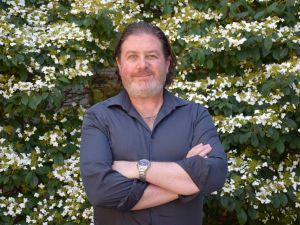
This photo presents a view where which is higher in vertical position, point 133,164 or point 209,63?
point 209,63

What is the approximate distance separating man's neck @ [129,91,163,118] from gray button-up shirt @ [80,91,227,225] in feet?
0.11

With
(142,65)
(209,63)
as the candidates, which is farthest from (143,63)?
(209,63)

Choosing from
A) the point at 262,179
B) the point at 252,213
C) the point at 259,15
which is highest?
the point at 259,15

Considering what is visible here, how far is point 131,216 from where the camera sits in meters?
2.20

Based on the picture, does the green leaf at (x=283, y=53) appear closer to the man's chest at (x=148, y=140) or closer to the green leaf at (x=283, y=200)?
the green leaf at (x=283, y=200)

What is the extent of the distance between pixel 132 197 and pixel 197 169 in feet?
0.97

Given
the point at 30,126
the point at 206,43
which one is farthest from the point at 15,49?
the point at 206,43

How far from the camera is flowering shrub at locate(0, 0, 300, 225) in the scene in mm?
3617

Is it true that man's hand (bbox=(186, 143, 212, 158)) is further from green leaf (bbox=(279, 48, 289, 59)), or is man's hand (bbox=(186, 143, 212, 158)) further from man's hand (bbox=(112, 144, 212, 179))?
green leaf (bbox=(279, 48, 289, 59))

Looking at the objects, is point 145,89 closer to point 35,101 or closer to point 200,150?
point 200,150

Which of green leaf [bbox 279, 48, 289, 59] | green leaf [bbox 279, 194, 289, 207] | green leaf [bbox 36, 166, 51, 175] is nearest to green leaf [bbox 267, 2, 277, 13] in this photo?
green leaf [bbox 279, 48, 289, 59]

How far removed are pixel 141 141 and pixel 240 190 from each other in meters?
1.51

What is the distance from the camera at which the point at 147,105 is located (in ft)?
7.85

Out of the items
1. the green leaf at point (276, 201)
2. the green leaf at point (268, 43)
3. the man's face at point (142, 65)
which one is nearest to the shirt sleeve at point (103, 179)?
the man's face at point (142, 65)
